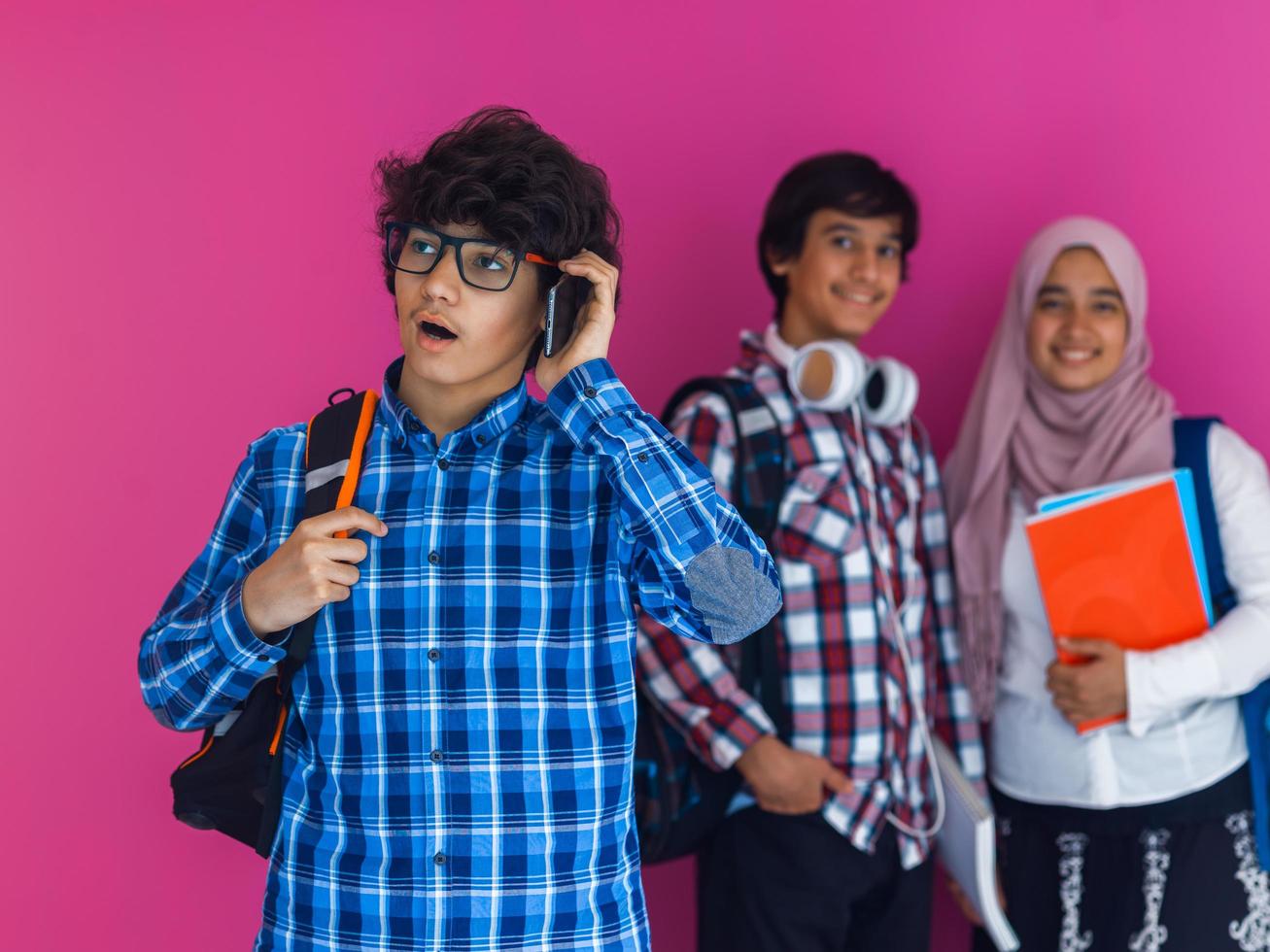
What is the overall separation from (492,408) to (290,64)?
4.13 feet

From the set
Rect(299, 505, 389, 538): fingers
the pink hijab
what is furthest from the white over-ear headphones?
Rect(299, 505, 389, 538): fingers

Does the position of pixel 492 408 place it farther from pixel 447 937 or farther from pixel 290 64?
pixel 290 64

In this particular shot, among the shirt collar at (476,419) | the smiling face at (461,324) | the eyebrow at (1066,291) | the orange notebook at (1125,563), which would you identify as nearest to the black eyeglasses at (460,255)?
the smiling face at (461,324)

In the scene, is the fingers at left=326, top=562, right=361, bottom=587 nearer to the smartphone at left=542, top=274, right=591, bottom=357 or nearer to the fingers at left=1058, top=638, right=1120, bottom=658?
the smartphone at left=542, top=274, right=591, bottom=357

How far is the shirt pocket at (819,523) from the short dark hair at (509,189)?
2.31ft

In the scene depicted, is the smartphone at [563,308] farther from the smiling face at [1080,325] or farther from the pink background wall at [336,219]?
the smiling face at [1080,325]

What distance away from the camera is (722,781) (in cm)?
205

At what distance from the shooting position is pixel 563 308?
1.44 m

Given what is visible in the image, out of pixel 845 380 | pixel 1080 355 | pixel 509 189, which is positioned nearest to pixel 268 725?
pixel 509 189

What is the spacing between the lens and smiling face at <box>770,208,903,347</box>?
2232 mm

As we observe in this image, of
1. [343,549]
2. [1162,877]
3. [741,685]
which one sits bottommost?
[1162,877]

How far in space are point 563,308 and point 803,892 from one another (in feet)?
3.59

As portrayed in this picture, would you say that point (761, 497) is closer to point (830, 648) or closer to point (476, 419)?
point (830, 648)

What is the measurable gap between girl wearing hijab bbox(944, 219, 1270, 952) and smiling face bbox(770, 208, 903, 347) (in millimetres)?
343
